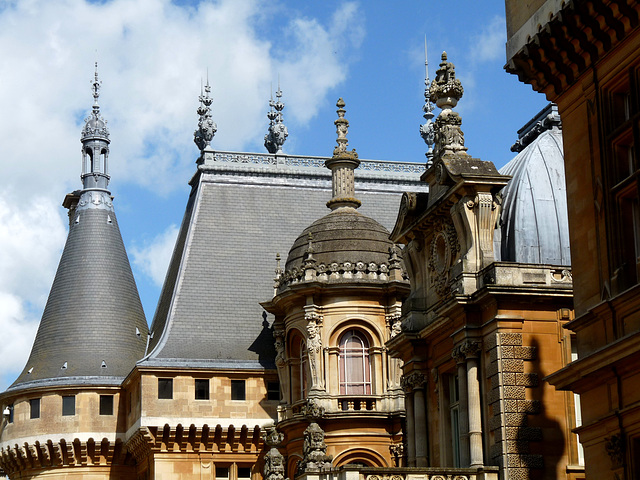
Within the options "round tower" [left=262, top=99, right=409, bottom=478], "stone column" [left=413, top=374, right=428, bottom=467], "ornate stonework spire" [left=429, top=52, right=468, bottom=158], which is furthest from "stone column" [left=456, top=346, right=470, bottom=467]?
"round tower" [left=262, top=99, right=409, bottom=478]

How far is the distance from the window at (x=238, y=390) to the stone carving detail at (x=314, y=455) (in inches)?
680

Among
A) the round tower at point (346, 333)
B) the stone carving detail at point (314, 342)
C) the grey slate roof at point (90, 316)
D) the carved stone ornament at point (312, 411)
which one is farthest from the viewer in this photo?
the grey slate roof at point (90, 316)

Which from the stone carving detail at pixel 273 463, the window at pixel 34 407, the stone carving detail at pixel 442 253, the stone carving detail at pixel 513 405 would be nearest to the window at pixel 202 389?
the window at pixel 34 407

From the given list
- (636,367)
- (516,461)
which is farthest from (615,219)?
(516,461)

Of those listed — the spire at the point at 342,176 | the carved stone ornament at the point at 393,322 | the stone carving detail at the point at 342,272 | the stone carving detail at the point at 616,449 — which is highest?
the spire at the point at 342,176

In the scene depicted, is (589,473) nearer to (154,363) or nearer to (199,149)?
(154,363)

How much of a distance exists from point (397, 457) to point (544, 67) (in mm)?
19054

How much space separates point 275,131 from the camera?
62312mm

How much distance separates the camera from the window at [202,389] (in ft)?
173

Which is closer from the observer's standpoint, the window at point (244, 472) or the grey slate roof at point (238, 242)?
the window at point (244, 472)

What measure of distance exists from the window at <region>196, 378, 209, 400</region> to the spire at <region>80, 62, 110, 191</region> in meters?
12.5

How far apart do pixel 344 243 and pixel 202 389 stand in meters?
8.69

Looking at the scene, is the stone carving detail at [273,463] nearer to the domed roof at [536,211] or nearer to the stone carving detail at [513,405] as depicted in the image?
the stone carving detail at [513,405]

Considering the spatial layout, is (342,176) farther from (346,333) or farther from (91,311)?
(91,311)
